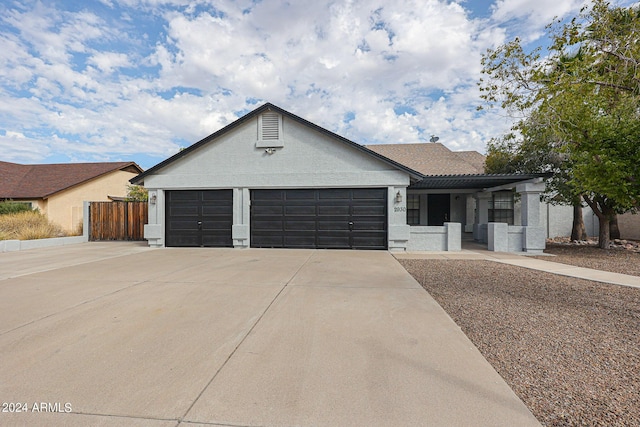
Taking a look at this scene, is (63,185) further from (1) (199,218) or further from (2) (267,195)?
(2) (267,195)

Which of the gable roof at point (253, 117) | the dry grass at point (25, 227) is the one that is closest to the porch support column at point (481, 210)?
the gable roof at point (253, 117)

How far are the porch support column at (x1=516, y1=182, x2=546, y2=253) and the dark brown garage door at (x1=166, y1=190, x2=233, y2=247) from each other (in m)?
12.5

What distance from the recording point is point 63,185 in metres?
21.5

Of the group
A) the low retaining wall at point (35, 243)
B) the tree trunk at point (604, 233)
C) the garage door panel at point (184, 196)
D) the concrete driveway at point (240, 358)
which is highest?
the garage door panel at point (184, 196)

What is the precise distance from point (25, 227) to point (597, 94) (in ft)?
80.2

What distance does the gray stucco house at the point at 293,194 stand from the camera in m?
12.5

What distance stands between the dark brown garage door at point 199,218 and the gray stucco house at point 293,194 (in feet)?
0.15

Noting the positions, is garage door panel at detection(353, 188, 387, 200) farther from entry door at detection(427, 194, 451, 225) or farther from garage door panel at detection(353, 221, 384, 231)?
entry door at detection(427, 194, 451, 225)

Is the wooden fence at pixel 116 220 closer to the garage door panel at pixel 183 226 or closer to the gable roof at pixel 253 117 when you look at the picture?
the gable roof at pixel 253 117

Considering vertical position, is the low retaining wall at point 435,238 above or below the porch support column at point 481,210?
below

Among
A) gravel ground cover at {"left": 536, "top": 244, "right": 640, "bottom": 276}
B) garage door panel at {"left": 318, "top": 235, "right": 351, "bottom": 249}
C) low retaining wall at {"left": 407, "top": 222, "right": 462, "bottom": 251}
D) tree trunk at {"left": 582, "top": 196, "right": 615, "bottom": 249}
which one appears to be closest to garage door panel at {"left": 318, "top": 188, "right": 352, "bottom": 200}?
garage door panel at {"left": 318, "top": 235, "right": 351, "bottom": 249}

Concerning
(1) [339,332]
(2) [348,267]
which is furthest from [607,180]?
(1) [339,332]

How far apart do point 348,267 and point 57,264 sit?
8654 mm

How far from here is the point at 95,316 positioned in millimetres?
4668
